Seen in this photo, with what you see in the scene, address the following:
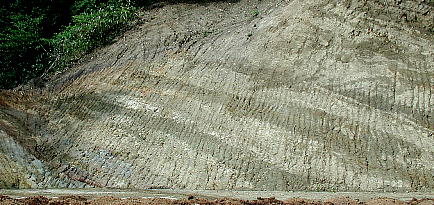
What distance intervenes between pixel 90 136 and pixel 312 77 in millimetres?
5423

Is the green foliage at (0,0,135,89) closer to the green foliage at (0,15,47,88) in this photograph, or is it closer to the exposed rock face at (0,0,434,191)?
the green foliage at (0,15,47,88)

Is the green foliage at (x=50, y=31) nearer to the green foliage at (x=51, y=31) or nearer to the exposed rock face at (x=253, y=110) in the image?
the green foliage at (x=51, y=31)

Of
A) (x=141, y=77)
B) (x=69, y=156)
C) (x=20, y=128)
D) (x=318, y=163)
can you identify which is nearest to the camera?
(x=318, y=163)

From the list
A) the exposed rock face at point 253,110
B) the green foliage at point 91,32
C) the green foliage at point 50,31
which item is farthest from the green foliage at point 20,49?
the exposed rock face at point 253,110

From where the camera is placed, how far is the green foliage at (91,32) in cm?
1584

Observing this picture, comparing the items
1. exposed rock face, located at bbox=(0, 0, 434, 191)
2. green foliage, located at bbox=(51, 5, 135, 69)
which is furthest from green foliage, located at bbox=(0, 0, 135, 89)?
exposed rock face, located at bbox=(0, 0, 434, 191)

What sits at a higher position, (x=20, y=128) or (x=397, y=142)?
(x=20, y=128)

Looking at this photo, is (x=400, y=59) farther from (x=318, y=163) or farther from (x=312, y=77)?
(x=318, y=163)

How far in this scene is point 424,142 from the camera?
1020cm

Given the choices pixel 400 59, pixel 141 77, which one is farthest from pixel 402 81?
pixel 141 77

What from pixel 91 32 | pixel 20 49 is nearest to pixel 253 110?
pixel 91 32

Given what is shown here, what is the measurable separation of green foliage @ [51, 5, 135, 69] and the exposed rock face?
4.82 feet

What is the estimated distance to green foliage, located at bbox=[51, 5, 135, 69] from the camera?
1584 centimetres

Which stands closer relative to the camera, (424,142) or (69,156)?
(424,142)
